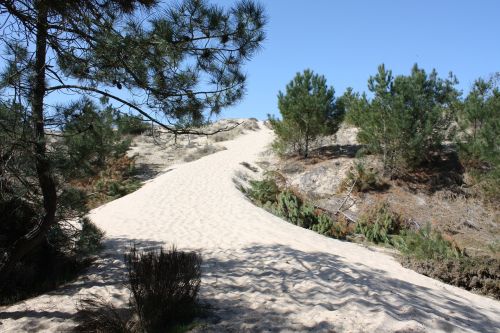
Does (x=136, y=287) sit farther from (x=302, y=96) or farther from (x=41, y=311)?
(x=302, y=96)

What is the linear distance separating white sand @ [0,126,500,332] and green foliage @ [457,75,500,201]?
17.7ft

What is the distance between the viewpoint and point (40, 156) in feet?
12.6

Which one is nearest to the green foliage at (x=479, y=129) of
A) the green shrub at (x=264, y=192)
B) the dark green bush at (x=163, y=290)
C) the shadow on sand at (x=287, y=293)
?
the green shrub at (x=264, y=192)

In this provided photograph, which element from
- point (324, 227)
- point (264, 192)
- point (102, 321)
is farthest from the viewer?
point (264, 192)

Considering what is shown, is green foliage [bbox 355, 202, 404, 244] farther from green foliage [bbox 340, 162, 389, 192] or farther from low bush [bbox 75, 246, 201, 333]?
low bush [bbox 75, 246, 201, 333]

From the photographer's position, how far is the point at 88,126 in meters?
4.43

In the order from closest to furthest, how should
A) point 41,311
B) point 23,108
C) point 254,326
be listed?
point 23,108, point 254,326, point 41,311

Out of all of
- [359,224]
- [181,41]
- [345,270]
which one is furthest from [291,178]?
[181,41]

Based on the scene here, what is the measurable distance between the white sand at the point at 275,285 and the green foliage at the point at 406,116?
21.6 ft

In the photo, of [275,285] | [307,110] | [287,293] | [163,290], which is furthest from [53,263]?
[307,110]

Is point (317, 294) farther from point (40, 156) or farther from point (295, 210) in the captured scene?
point (295, 210)

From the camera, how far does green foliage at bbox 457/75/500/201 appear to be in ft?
38.4

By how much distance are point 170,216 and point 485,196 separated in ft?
32.7

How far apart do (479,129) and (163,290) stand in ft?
43.9
